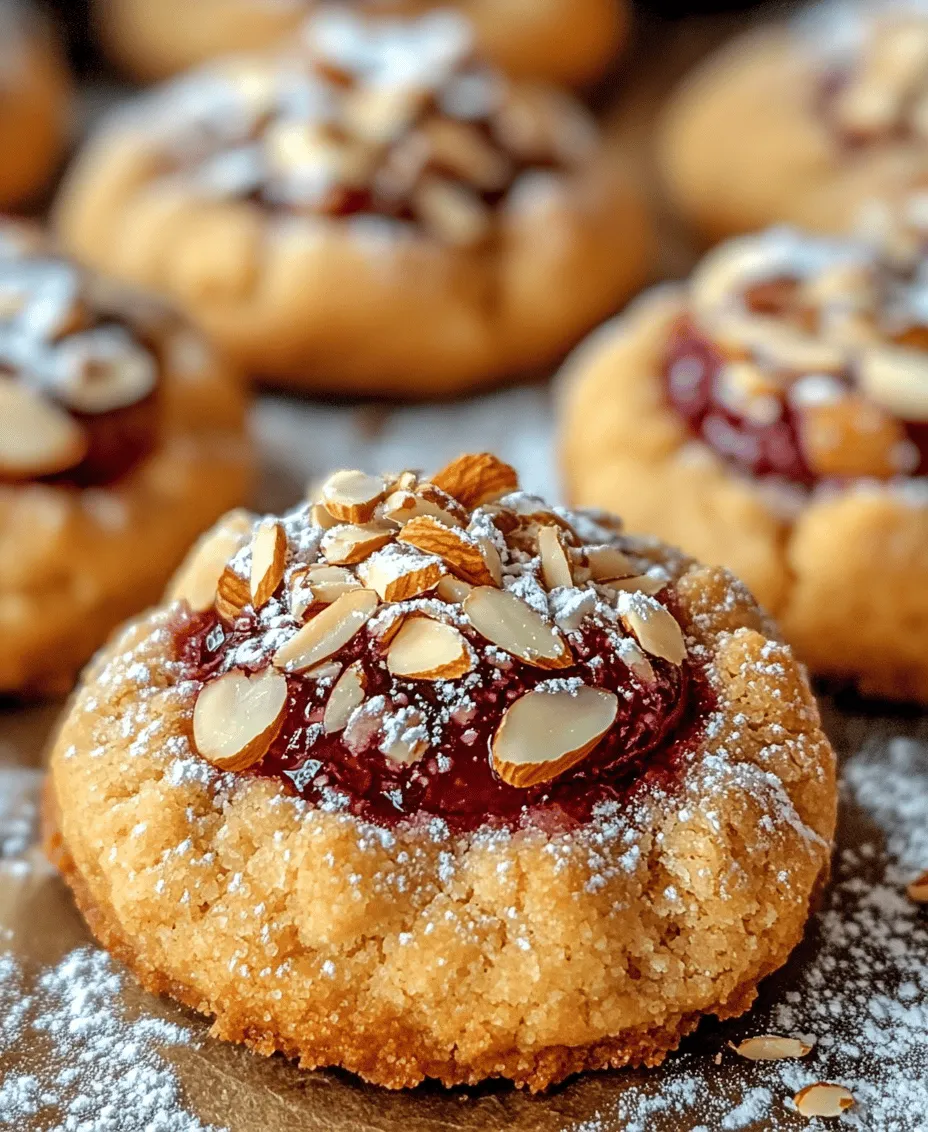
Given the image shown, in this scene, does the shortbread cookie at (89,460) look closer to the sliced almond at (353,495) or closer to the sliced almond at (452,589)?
the sliced almond at (353,495)

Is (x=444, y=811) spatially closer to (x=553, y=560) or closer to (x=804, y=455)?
(x=553, y=560)

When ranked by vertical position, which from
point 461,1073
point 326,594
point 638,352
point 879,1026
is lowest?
point 879,1026

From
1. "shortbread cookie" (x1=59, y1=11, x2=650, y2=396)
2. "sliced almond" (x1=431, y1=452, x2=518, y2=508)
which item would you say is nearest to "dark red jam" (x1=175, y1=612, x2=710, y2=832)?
"sliced almond" (x1=431, y1=452, x2=518, y2=508)

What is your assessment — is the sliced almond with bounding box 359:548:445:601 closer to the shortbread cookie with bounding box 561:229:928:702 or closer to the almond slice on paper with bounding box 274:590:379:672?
the almond slice on paper with bounding box 274:590:379:672

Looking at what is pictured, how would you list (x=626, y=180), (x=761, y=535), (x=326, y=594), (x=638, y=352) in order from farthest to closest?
(x=626, y=180) < (x=638, y=352) < (x=761, y=535) < (x=326, y=594)

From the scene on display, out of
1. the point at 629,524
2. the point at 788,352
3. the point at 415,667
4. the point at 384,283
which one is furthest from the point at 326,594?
the point at 384,283

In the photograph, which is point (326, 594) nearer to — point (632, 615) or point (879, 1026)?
point (632, 615)
